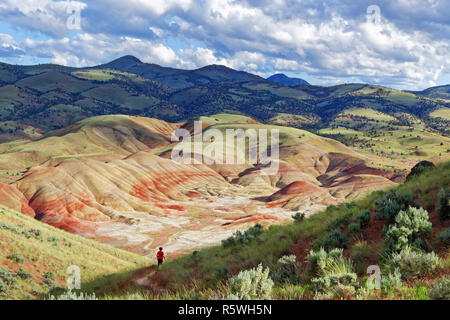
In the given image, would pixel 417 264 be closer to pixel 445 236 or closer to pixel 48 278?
pixel 445 236

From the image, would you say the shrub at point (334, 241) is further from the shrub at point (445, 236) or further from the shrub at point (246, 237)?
the shrub at point (246, 237)

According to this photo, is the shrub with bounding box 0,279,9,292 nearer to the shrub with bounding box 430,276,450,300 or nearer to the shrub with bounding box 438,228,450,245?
the shrub with bounding box 430,276,450,300

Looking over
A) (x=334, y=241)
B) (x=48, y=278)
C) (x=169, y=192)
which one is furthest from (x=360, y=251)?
(x=169, y=192)

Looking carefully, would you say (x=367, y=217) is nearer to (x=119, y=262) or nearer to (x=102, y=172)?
(x=119, y=262)
